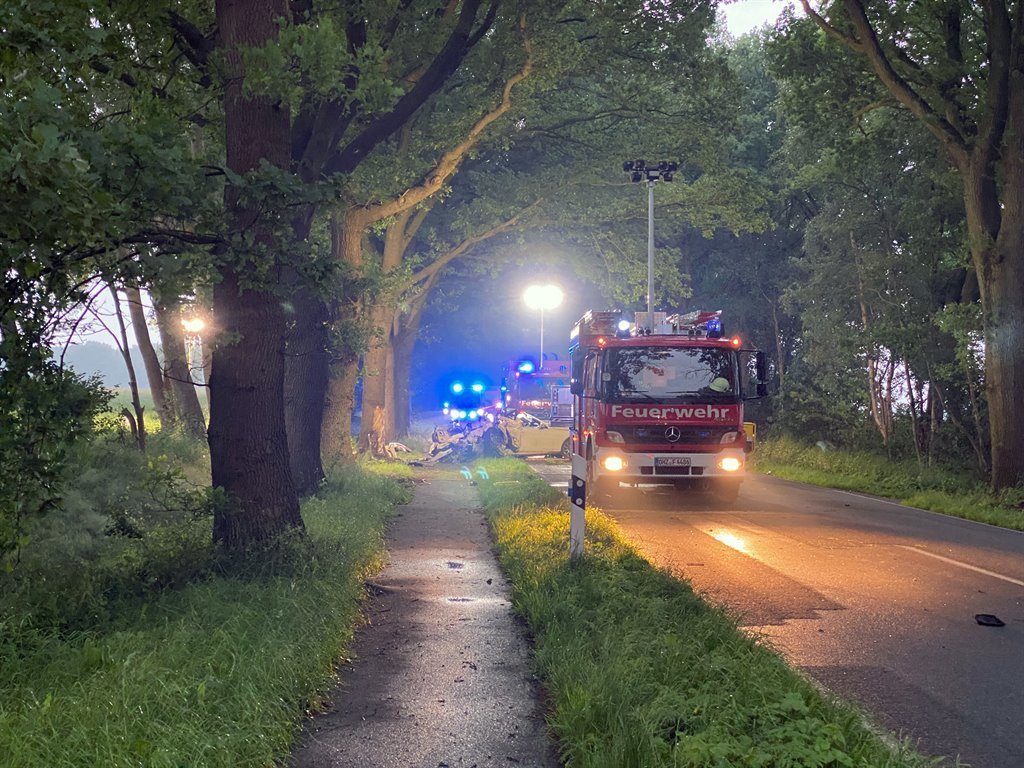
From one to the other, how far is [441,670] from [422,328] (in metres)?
49.5

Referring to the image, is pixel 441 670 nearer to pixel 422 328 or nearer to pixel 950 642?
pixel 950 642

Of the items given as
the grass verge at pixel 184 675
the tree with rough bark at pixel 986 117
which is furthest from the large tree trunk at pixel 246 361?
the tree with rough bark at pixel 986 117

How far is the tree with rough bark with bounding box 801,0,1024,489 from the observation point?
1683cm

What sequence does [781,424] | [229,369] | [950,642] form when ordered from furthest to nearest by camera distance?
1. [781,424]
2. [229,369]
3. [950,642]

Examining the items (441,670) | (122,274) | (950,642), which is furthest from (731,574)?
(122,274)

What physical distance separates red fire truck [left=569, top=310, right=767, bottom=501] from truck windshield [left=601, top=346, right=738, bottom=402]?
0.05 ft

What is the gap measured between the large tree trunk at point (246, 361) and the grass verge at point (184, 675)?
0.80 meters

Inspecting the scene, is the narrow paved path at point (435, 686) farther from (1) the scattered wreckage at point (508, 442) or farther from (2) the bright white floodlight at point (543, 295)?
(2) the bright white floodlight at point (543, 295)

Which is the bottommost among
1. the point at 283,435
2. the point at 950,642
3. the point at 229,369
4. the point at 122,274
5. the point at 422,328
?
the point at 950,642

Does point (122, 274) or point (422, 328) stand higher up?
point (422, 328)

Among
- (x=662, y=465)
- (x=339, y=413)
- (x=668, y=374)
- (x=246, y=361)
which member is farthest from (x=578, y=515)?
(x=339, y=413)

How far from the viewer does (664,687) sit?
5.09m

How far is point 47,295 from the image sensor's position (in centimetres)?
545

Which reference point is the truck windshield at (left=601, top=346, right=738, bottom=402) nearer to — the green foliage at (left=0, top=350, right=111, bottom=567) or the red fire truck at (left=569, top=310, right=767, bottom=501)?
the red fire truck at (left=569, top=310, right=767, bottom=501)
